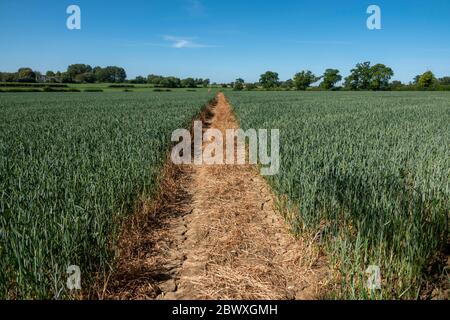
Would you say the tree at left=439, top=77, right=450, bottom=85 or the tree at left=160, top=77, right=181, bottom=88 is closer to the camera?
the tree at left=160, top=77, right=181, bottom=88

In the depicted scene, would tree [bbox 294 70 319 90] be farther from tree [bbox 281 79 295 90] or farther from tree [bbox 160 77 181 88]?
tree [bbox 160 77 181 88]

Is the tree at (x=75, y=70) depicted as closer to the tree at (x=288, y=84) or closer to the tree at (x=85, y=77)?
the tree at (x=85, y=77)

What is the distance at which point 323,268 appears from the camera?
3.45 metres

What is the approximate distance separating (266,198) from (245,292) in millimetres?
2959

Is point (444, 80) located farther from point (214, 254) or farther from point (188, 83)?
point (214, 254)

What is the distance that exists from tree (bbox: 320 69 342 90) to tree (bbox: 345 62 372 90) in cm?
772

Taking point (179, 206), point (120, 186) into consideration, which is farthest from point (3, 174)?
point (179, 206)

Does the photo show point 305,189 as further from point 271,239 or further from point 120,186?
point 120,186

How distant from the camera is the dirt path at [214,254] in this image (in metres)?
3.11
